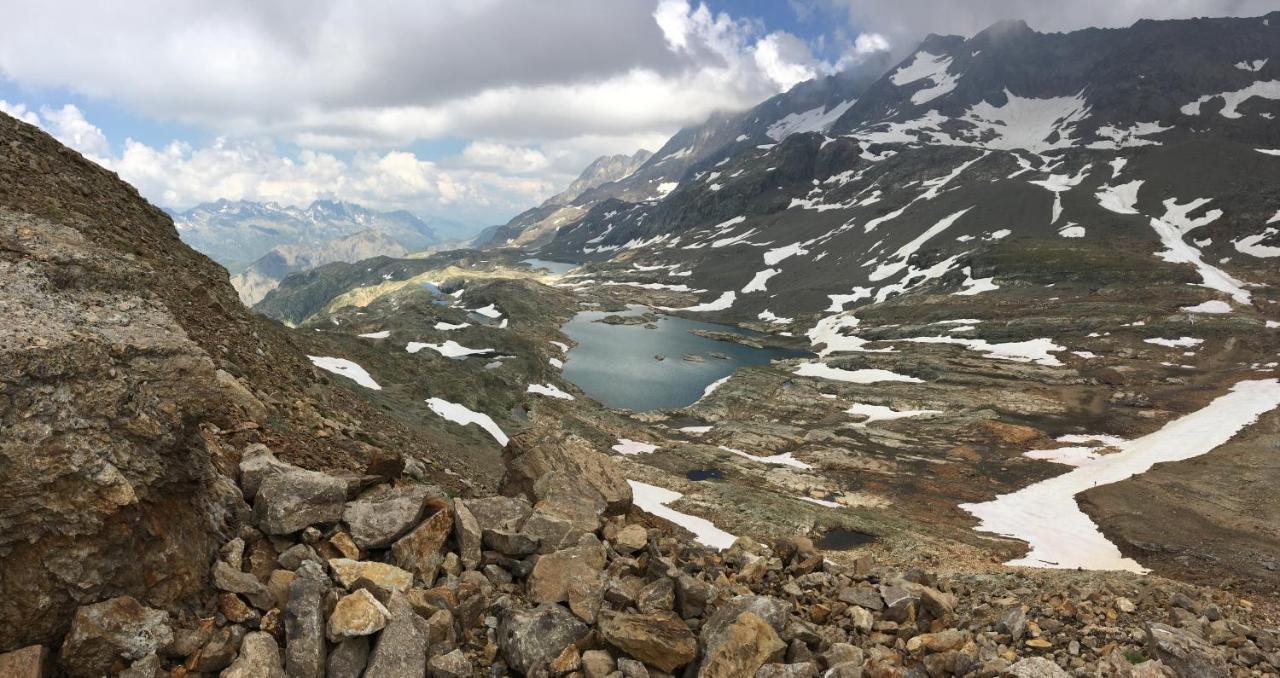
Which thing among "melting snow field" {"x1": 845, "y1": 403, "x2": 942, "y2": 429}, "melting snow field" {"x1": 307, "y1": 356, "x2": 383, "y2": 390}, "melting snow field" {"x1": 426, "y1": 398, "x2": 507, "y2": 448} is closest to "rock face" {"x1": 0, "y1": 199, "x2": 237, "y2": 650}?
"melting snow field" {"x1": 307, "y1": 356, "x2": 383, "y2": 390}

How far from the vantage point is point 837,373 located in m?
104

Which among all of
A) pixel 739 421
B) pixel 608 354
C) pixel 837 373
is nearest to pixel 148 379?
pixel 739 421

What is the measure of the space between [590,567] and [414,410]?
29.9m

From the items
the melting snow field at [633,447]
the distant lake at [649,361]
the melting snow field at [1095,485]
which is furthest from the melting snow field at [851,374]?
the melting snow field at [633,447]

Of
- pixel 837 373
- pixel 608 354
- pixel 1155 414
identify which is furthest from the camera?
pixel 608 354

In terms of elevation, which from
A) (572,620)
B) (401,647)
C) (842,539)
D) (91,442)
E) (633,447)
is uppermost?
(91,442)

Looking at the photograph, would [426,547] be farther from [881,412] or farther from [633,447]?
[881,412]

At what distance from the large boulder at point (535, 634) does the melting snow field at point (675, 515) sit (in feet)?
58.4

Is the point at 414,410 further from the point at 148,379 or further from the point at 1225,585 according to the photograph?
the point at 1225,585

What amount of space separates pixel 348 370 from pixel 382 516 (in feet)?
109

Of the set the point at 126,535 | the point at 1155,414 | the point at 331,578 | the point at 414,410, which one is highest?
the point at 126,535

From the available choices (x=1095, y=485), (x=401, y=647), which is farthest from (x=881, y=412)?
(x=401, y=647)

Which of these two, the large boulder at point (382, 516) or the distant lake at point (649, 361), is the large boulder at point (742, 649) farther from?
the distant lake at point (649, 361)

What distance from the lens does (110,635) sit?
6.15 m
